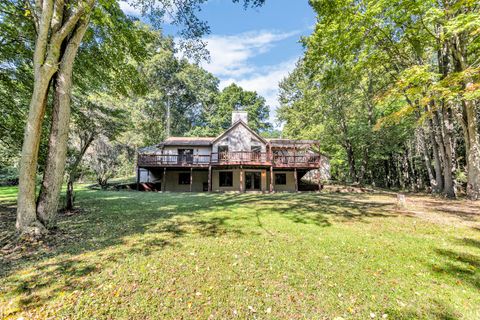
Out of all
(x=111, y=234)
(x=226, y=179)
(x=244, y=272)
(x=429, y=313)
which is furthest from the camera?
(x=226, y=179)

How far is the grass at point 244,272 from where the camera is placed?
9.01ft

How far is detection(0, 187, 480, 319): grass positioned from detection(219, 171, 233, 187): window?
45.6 ft

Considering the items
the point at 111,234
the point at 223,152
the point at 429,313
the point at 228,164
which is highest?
the point at 223,152

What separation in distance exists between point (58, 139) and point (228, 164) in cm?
1313

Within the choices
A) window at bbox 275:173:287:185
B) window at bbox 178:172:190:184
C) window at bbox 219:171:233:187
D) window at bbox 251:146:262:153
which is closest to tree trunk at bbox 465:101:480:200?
window at bbox 275:173:287:185

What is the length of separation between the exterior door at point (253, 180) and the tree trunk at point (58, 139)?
1562 cm

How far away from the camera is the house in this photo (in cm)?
1836

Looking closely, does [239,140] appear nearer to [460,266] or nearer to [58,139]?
[58,139]

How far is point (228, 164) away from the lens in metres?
18.0

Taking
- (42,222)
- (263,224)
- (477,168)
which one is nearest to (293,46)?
(477,168)

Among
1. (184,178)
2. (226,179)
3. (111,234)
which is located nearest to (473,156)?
(111,234)

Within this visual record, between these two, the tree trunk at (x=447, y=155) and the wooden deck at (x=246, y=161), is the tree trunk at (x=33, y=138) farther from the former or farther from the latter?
the tree trunk at (x=447, y=155)

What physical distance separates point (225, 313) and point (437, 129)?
16122 millimetres

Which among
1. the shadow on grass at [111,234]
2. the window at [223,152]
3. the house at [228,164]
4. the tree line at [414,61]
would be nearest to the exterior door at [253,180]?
the house at [228,164]
